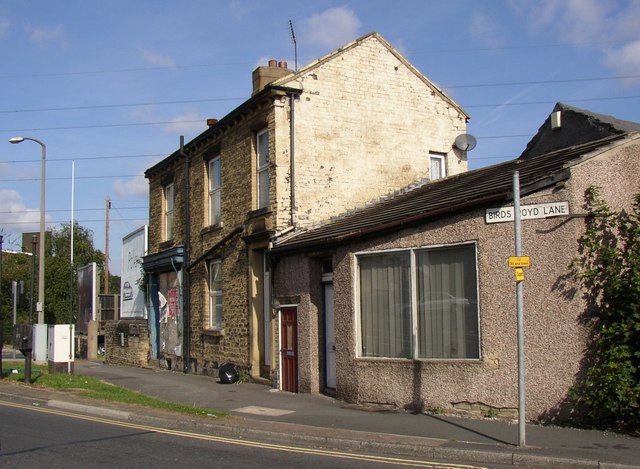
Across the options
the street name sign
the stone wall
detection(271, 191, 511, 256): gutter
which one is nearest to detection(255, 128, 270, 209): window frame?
detection(271, 191, 511, 256): gutter

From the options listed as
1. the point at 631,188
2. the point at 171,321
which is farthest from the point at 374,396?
the point at 171,321

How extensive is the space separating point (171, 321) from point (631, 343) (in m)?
16.2

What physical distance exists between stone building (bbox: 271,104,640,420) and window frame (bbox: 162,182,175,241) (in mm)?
9796

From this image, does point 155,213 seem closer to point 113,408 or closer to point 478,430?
point 113,408

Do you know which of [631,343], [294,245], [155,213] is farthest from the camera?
[155,213]

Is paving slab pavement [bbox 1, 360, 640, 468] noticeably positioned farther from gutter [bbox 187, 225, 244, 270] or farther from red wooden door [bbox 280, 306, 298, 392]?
gutter [bbox 187, 225, 244, 270]

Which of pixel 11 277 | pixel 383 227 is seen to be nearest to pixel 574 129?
pixel 383 227

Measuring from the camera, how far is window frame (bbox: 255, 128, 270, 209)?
17250 mm

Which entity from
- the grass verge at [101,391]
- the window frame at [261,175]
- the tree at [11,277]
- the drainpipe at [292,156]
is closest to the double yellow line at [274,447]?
the grass verge at [101,391]

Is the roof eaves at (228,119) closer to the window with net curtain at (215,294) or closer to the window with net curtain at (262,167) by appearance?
the window with net curtain at (262,167)

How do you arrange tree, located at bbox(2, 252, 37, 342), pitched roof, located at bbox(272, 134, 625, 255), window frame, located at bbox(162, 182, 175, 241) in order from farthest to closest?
1. tree, located at bbox(2, 252, 37, 342)
2. window frame, located at bbox(162, 182, 175, 241)
3. pitched roof, located at bbox(272, 134, 625, 255)

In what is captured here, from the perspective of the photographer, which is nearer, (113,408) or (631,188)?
(631,188)

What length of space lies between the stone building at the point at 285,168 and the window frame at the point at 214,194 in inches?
1.4

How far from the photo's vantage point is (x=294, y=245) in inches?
593
